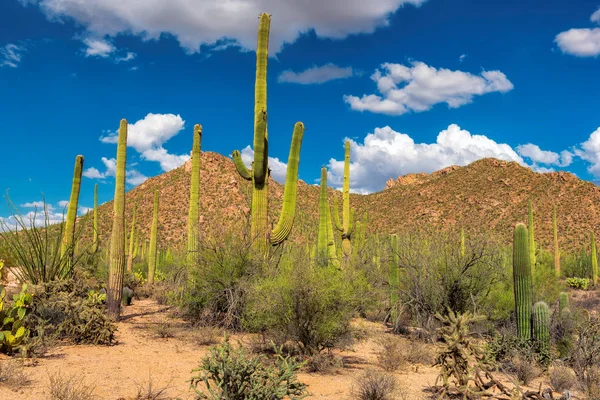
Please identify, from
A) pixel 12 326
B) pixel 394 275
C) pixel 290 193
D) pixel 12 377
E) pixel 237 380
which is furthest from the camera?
pixel 394 275

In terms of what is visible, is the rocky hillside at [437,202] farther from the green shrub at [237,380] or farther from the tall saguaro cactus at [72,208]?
the green shrub at [237,380]

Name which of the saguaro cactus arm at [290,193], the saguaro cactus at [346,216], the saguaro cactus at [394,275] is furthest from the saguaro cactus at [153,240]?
the saguaro cactus at [394,275]

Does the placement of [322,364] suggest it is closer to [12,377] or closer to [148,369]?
[148,369]

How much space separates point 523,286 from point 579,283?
868 inches

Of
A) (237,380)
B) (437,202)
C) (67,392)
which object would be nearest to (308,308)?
(237,380)

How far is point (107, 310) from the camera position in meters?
13.4

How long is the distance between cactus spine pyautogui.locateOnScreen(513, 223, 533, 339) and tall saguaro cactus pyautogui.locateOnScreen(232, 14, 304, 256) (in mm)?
5904

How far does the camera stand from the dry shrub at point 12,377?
7293 millimetres

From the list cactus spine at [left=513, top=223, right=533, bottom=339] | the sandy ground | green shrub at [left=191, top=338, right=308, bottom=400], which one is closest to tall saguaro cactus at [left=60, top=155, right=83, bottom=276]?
the sandy ground

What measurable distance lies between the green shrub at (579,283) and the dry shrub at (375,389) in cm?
2610

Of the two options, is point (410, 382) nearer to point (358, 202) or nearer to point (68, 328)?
point (68, 328)

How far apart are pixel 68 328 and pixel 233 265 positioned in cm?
405

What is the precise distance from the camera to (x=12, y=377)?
24.3 feet

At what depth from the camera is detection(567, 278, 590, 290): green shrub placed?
95.5 feet
